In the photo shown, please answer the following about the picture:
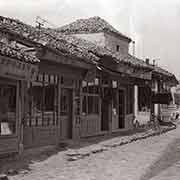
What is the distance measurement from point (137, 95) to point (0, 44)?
16.8m

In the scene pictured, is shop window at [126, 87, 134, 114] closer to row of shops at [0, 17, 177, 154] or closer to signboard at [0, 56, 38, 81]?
row of shops at [0, 17, 177, 154]

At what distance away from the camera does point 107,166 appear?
9.73m

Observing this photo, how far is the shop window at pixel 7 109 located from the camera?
9688 millimetres

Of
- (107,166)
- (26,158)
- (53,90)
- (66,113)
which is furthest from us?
(66,113)

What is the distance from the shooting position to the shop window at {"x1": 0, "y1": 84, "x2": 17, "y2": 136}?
9688 millimetres

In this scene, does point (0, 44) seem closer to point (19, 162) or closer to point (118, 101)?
point (19, 162)

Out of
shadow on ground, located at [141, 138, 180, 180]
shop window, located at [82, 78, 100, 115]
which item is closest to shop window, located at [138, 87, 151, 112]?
shop window, located at [82, 78, 100, 115]

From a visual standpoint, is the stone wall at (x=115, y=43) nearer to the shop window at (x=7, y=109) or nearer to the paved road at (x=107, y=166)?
the paved road at (x=107, y=166)

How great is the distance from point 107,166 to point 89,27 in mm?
18052

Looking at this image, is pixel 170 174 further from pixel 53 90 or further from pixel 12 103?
pixel 53 90

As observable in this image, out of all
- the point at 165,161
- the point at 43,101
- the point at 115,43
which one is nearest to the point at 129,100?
the point at 115,43

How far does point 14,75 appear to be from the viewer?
9117mm

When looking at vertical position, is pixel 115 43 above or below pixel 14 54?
above

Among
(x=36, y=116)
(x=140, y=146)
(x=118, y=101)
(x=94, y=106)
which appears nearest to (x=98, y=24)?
(x=118, y=101)
